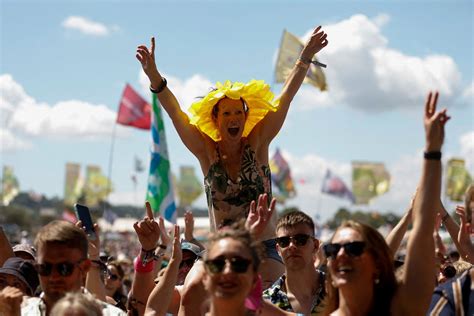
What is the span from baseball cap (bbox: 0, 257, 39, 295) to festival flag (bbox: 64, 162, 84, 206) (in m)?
64.3

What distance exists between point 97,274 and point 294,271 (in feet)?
4.08

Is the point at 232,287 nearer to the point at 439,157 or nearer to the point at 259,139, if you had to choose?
the point at 439,157

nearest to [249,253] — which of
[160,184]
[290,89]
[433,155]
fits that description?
[433,155]

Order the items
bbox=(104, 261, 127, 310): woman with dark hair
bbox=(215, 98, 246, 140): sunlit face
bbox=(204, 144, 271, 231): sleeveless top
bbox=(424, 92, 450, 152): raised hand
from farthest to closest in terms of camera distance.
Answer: bbox=(104, 261, 127, 310): woman with dark hair → bbox=(215, 98, 246, 140): sunlit face → bbox=(204, 144, 271, 231): sleeveless top → bbox=(424, 92, 450, 152): raised hand

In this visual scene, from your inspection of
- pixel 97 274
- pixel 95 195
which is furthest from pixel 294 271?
pixel 95 195

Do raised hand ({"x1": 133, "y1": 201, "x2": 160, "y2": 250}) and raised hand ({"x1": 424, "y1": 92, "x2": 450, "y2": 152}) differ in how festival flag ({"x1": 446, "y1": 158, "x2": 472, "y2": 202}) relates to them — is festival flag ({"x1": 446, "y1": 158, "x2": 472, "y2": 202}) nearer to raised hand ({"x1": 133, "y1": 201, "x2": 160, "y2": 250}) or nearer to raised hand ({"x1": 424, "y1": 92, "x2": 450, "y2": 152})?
raised hand ({"x1": 133, "y1": 201, "x2": 160, "y2": 250})

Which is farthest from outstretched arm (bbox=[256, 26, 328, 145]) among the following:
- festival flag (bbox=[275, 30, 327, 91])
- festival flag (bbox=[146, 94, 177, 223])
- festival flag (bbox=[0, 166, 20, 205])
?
festival flag (bbox=[0, 166, 20, 205])

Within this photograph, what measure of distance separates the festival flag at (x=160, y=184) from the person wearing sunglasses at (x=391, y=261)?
10.4 meters

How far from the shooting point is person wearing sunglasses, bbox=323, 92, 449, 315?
3.53 meters

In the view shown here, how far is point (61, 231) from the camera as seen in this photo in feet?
13.2

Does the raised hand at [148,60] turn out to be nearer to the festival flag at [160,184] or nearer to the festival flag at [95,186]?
the festival flag at [160,184]

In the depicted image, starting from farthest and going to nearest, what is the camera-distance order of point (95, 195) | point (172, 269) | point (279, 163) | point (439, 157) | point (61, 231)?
point (95, 195) < point (279, 163) < point (172, 269) < point (61, 231) < point (439, 157)

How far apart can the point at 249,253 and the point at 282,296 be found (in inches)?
52.1

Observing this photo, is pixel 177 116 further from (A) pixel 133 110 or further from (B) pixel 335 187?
(B) pixel 335 187
